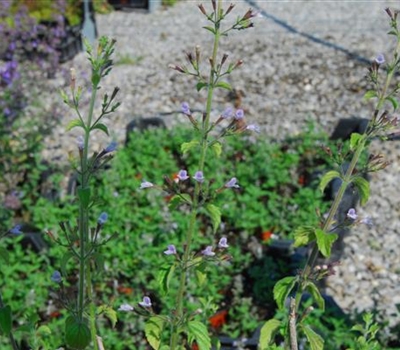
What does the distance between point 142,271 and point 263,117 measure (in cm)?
328

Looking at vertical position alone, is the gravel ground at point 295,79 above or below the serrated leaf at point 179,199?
below

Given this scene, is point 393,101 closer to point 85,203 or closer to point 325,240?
point 325,240

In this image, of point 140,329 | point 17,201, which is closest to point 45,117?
point 17,201

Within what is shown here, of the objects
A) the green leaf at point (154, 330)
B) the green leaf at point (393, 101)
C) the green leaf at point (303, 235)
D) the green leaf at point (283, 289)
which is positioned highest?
the green leaf at point (393, 101)

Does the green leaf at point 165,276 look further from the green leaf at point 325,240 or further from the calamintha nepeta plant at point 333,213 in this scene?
the green leaf at point 325,240

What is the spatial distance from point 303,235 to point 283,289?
159 mm

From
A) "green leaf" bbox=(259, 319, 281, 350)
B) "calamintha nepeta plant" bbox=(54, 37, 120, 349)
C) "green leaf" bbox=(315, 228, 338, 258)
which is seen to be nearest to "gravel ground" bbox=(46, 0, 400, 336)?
"green leaf" bbox=(259, 319, 281, 350)

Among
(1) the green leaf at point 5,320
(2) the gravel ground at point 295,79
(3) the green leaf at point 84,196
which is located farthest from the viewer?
(2) the gravel ground at point 295,79

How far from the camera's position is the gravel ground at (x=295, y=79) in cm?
484

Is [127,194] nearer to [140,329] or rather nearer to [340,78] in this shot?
[140,329]

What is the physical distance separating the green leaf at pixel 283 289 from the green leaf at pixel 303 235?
10cm

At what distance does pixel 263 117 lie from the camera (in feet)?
23.0

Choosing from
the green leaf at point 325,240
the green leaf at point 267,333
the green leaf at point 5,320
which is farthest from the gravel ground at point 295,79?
the green leaf at point 5,320

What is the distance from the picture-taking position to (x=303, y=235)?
1855 millimetres
